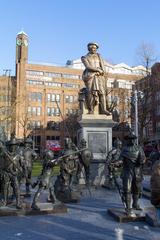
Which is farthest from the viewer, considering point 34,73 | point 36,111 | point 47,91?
point 34,73

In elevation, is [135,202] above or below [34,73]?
below

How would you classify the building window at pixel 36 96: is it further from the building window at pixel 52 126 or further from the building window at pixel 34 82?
the building window at pixel 52 126

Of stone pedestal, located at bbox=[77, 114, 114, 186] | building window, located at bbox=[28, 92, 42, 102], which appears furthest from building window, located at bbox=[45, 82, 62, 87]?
stone pedestal, located at bbox=[77, 114, 114, 186]

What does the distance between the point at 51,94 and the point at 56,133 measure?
10.1 m

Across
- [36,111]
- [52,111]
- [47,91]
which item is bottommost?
[36,111]

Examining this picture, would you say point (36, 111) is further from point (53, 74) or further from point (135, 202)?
point (135, 202)

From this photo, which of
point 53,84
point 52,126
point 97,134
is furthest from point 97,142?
point 53,84

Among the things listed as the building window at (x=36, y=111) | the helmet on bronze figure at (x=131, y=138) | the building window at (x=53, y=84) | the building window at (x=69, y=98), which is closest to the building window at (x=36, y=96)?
the building window at (x=36, y=111)

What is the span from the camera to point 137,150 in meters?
8.62

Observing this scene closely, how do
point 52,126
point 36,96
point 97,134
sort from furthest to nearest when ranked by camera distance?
point 52,126 < point 36,96 < point 97,134

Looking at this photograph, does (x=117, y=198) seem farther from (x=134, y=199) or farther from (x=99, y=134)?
(x=99, y=134)

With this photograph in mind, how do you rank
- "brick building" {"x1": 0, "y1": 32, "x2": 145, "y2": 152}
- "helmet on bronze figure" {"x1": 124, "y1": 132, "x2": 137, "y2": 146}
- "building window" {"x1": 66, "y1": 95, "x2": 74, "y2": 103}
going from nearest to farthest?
"helmet on bronze figure" {"x1": 124, "y1": 132, "x2": 137, "y2": 146}, "brick building" {"x1": 0, "y1": 32, "x2": 145, "y2": 152}, "building window" {"x1": 66, "y1": 95, "x2": 74, "y2": 103}

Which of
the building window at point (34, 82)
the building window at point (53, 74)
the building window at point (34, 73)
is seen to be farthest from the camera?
the building window at point (53, 74)

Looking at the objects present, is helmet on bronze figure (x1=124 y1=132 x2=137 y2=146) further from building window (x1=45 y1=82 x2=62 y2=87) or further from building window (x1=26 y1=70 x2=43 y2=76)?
A: building window (x1=26 y1=70 x2=43 y2=76)
